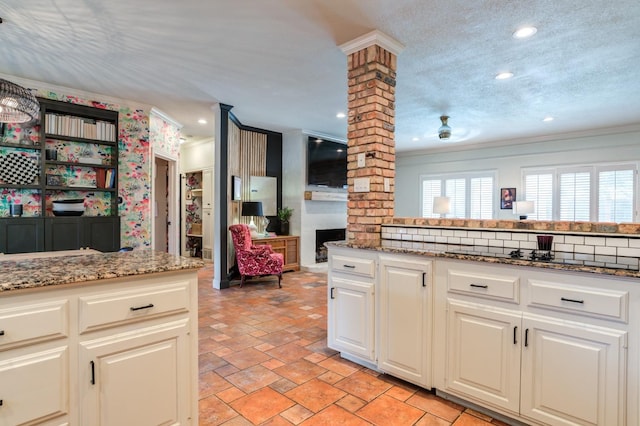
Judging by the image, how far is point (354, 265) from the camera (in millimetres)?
2559

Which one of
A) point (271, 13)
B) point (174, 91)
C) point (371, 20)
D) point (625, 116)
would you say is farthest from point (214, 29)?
point (625, 116)

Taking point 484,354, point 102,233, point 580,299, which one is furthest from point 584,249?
point 102,233

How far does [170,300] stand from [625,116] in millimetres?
7175

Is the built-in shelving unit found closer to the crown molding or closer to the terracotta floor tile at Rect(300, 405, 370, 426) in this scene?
the crown molding

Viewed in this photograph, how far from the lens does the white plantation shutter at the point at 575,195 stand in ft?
21.4

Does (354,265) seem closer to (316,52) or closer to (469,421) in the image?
(469,421)

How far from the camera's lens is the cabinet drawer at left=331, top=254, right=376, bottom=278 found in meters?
2.46

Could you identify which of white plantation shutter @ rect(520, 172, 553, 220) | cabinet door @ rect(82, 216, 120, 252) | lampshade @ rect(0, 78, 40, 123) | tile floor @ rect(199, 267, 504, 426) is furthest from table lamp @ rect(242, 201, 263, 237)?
white plantation shutter @ rect(520, 172, 553, 220)

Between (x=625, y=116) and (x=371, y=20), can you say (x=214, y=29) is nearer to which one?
(x=371, y=20)

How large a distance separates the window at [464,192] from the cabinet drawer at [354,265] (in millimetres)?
6222

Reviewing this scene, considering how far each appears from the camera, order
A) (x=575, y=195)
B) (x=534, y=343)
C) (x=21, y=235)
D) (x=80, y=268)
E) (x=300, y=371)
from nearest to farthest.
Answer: (x=80, y=268) → (x=534, y=343) → (x=300, y=371) → (x=21, y=235) → (x=575, y=195)

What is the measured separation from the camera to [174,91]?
4.37 m

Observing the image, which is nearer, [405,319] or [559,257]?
[559,257]

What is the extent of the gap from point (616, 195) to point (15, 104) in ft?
27.9
